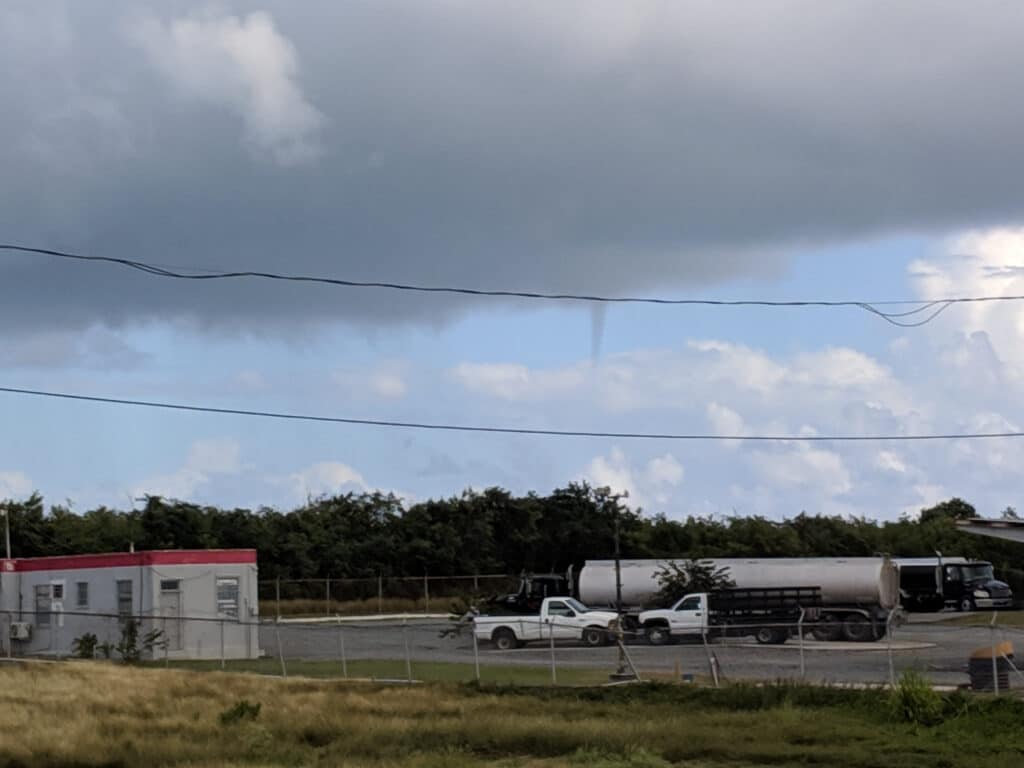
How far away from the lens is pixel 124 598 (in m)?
45.2

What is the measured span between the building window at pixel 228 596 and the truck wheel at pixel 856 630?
20132 millimetres

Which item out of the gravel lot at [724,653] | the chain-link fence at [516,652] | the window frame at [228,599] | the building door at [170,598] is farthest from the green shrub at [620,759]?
the window frame at [228,599]

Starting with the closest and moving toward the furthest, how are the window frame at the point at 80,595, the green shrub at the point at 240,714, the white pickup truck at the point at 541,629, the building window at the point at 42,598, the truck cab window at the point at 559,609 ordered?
the green shrub at the point at 240,714
the window frame at the point at 80,595
the white pickup truck at the point at 541,629
the building window at the point at 42,598
the truck cab window at the point at 559,609

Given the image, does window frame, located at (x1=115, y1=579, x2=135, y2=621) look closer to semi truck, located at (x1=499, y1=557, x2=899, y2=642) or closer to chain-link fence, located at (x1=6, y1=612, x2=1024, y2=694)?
chain-link fence, located at (x1=6, y1=612, x2=1024, y2=694)

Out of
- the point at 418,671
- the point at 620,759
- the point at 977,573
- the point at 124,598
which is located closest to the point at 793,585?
the point at 977,573

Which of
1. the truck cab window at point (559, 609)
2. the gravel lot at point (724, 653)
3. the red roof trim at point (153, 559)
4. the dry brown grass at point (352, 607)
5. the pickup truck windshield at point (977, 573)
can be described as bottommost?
the gravel lot at point (724, 653)

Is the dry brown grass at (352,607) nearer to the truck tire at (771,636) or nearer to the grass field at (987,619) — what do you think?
the grass field at (987,619)

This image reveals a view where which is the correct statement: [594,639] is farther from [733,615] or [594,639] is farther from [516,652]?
[733,615]

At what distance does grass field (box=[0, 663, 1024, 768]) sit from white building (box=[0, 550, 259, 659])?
11865 millimetres

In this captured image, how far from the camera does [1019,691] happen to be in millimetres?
28297

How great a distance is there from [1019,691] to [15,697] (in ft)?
65.7

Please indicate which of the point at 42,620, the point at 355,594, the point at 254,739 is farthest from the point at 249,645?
the point at 355,594

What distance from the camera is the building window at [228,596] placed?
150 ft

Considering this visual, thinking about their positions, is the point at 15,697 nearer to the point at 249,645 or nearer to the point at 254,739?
the point at 254,739
